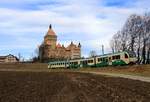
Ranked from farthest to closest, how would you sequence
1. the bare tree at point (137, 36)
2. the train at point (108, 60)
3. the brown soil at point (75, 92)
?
the bare tree at point (137, 36) < the train at point (108, 60) < the brown soil at point (75, 92)

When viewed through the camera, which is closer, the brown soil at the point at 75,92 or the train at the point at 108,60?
the brown soil at the point at 75,92

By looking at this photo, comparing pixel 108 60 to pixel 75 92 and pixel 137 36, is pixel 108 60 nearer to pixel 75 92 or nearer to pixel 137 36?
pixel 137 36

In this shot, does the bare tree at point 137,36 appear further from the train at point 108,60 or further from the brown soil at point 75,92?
the brown soil at point 75,92

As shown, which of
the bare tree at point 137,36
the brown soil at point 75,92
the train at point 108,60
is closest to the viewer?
the brown soil at point 75,92

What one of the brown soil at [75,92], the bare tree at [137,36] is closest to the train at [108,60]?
the bare tree at [137,36]

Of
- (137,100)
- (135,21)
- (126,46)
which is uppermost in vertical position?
(135,21)

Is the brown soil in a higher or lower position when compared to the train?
lower

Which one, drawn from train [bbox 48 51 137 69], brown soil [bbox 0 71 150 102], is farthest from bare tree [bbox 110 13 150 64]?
brown soil [bbox 0 71 150 102]

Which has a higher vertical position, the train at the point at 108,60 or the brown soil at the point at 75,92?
the train at the point at 108,60

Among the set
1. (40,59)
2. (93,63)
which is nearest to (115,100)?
(93,63)

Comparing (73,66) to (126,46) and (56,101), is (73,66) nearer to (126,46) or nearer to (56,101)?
(126,46)

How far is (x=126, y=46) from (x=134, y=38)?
3.26 m

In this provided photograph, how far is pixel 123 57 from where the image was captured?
65.2 m

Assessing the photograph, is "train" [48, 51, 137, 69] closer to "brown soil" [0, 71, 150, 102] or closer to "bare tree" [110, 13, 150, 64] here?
"bare tree" [110, 13, 150, 64]
